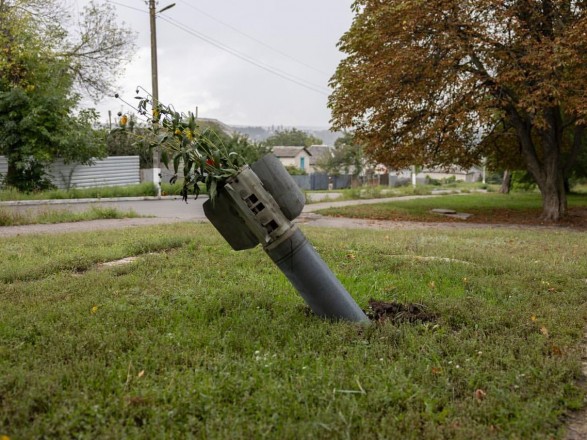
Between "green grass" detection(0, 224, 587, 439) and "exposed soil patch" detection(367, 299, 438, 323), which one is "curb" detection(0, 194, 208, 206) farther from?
"exposed soil patch" detection(367, 299, 438, 323)

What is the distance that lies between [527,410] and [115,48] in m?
26.4

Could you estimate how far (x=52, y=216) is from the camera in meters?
12.0

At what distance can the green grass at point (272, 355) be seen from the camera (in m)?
2.37

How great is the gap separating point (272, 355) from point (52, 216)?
10.5 meters

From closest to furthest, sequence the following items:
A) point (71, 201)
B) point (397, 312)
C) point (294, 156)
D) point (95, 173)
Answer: point (397, 312) < point (71, 201) < point (95, 173) < point (294, 156)

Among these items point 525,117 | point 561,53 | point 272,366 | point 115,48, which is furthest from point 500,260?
point 115,48

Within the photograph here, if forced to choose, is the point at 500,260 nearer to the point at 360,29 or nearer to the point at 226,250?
the point at 226,250

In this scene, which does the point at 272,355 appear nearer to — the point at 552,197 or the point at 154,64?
the point at 552,197

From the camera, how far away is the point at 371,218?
51.9 ft

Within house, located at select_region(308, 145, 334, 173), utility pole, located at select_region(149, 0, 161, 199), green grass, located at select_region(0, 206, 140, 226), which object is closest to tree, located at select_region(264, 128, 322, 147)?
house, located at select_region(308, 145, 334, 173)

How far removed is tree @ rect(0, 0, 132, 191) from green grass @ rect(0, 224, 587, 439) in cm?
1689

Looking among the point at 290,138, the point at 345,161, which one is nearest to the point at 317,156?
the point at 345,161

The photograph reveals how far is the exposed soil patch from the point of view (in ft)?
13.0

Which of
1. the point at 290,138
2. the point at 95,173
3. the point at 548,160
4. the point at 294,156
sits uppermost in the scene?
the point at 290,138
